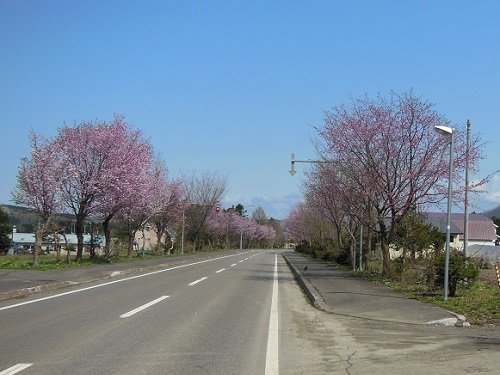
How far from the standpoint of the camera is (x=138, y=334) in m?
9.26

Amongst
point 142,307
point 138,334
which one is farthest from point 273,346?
point 142,307

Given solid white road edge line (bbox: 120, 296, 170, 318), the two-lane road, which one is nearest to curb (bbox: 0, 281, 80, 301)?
the two-lane road

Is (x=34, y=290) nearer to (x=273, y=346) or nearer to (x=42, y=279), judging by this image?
(x=42, y=279)

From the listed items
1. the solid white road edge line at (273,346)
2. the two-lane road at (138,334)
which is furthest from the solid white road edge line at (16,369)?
the solid white road edge line at (273,346)

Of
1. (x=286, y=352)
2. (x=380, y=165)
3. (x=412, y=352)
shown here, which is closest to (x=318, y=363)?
(x=286, y=352)

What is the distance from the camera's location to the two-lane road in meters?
7.01

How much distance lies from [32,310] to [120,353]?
5.30 meters

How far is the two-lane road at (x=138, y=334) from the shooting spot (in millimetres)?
7012

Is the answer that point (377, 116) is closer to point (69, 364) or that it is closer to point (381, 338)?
point (381, 338)

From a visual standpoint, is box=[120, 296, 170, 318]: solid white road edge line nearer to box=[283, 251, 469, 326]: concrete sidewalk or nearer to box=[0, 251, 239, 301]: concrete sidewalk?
box=[0, 251, 239, 301]: concrete sidewalk

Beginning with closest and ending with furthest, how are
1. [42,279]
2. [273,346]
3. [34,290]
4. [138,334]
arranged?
[273,346] < [138,334] < [34,290] < [42,279]

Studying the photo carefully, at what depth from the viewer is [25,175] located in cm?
2772

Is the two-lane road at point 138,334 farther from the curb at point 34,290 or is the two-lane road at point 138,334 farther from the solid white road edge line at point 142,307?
the curb at point 34,290

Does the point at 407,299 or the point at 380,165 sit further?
the point at 380,165
